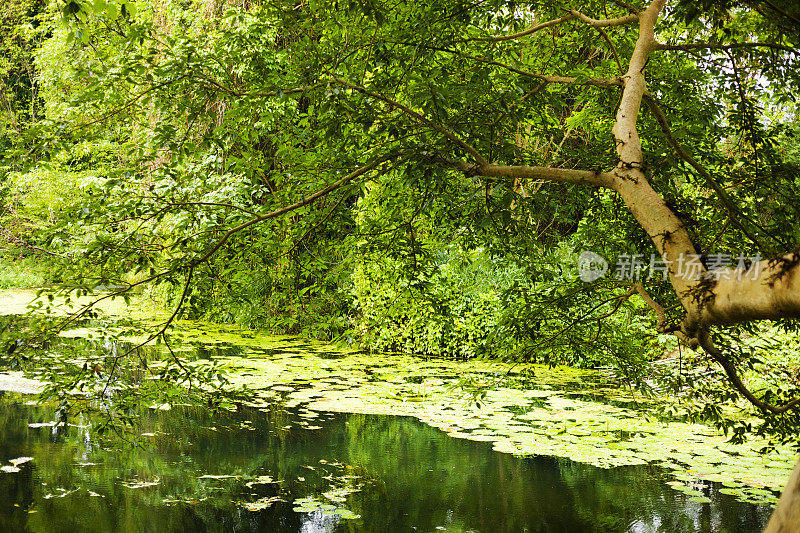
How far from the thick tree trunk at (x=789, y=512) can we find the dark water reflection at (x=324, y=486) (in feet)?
10.8

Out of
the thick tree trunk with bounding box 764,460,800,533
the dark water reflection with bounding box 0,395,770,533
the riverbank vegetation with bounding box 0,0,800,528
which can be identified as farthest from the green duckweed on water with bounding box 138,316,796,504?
the thick tree trunk with bounding box 764,460,800,533

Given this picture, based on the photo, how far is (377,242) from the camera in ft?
13.4

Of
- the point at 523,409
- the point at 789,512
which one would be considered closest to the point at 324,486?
the point at 523,409

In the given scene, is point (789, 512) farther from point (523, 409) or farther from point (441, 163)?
point (523, 409)

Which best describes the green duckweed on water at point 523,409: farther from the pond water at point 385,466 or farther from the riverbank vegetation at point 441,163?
the riverbank vegetation at point 441,163

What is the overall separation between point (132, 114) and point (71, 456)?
12.0 feet

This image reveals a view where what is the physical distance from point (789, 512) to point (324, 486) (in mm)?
4222

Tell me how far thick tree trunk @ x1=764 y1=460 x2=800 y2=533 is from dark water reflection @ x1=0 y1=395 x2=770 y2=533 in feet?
10.8

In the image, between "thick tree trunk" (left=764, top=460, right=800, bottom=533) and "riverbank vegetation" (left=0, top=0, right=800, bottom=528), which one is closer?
"thick tree trunk" (left=764, top=460, right=800, bottom=533)

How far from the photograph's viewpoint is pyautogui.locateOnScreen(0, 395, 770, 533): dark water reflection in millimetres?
4621

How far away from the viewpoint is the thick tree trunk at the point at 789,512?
1.43 metres

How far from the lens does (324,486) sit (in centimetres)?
528

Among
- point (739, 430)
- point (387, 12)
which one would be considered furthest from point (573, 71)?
point (739, 430)

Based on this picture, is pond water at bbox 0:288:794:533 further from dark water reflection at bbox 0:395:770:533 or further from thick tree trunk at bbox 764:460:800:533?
thick tree trunk at bbox 764:460:800:533
